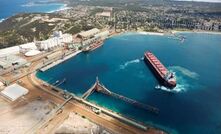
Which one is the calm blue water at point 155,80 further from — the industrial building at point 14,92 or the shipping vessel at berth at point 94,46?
the industrial building at point 14,92

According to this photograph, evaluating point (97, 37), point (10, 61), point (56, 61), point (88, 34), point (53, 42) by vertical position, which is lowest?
point (56, 61)

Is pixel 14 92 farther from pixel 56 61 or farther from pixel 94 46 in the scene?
pixel 94 46

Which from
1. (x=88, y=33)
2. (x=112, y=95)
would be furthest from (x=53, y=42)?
(x=112, y=95)

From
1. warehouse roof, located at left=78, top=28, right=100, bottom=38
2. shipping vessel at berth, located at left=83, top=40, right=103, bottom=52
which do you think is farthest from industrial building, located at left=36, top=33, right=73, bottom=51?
shipping vessel at berth, located at left=83, top=40, right=103, bottom=52

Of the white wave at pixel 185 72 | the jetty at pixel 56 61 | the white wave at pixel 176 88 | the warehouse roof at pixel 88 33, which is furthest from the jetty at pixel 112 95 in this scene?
the warehouse roof at pixel 88 33

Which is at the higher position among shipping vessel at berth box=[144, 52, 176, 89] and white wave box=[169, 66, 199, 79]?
shipping vessel at berth box=[144, 52, 176, 89]

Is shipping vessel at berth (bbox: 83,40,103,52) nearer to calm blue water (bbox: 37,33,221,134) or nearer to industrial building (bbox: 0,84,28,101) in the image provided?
calm blue water (bbox: 37,33,221,134)
